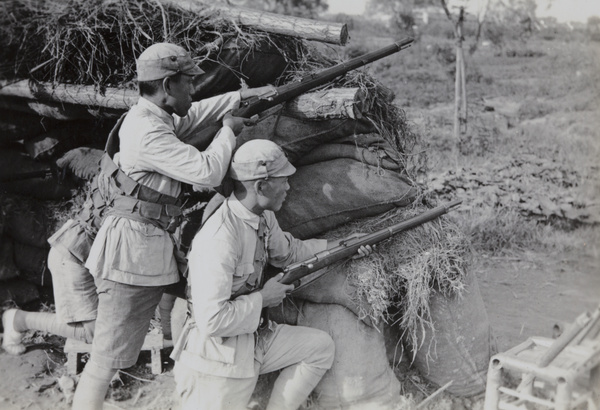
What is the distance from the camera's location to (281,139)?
4.16 metres

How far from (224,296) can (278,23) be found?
188 centimetres

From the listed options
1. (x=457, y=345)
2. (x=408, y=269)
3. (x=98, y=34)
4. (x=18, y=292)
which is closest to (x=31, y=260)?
(x=18, y=292)

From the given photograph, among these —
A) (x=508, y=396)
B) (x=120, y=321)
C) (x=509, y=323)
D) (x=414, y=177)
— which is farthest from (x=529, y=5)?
(x=120, y=321)

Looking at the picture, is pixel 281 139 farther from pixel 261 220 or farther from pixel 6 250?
pixel 6 250

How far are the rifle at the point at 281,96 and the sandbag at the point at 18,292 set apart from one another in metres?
2.60

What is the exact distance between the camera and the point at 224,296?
3.06 m

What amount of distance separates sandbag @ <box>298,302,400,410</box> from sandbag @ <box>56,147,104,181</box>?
214cm

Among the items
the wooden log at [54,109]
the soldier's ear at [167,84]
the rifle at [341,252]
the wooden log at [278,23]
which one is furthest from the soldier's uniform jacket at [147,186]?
the wooden log at [54,109]

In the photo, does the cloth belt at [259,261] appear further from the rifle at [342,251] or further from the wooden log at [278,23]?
the wooden log at [278,23]

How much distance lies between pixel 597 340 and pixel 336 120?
2.13 meters

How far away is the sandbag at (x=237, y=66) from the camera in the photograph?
160 inches

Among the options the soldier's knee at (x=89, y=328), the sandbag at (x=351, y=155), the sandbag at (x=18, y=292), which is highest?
the sandbag at (x=351, y=155)

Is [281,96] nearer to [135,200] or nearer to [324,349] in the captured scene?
[135,200]

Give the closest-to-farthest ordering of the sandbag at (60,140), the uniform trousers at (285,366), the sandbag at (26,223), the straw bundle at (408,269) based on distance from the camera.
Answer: the uniform trousers at (285,366), the straw bundle at (408,269), the sandbag at (60,140), the sandbag at (26,223)
